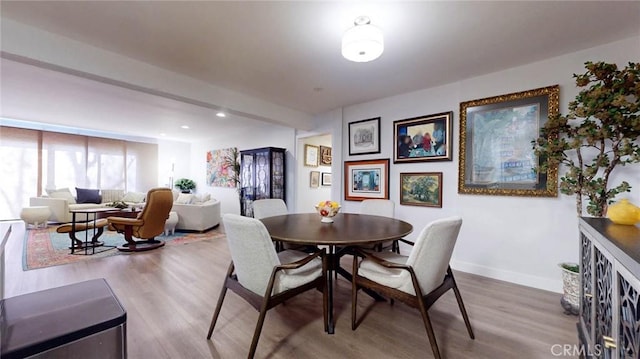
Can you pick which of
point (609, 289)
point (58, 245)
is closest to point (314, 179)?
point (58, 245)

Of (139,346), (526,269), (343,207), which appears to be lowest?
(139,346)

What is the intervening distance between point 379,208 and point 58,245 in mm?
5169

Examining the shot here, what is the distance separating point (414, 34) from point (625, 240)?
6.31 feet

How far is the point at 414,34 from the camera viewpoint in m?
2.15

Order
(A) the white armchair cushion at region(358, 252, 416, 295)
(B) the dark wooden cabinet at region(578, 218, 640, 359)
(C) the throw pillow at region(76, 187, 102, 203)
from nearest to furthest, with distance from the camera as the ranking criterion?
(B) the dark wooden cabinet at region(578, 218, 640, 359) < (A) the white armchair cushion at region(358, 252, 416, 295) < (C) the throw pillow at region(76, 187, 102, 203)

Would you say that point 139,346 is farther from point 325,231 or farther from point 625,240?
point 625,240

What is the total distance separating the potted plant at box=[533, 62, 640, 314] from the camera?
1.99 metres

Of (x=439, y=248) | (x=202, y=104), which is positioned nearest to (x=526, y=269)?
(x=439, y=248)

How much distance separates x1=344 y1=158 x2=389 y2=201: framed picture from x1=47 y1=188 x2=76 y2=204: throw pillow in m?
6.61

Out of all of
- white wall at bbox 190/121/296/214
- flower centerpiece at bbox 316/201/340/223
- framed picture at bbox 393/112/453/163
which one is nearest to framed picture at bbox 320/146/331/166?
white wall at bbox 190/121/296/214

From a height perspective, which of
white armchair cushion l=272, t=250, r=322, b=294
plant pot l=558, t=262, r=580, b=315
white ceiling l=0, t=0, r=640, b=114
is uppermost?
white ceiling l=0, t=0, r=640, b=114

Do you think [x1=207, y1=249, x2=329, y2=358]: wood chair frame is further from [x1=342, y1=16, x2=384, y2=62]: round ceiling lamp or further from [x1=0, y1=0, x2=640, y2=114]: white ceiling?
[x1=0, y1=0, x2=640, y2=114]: white ceiling

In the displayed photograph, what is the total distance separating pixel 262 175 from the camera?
5.37 metres

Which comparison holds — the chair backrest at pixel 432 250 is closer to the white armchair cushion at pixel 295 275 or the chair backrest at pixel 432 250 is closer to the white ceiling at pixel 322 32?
the white armchair cushion at pixel 295 275
